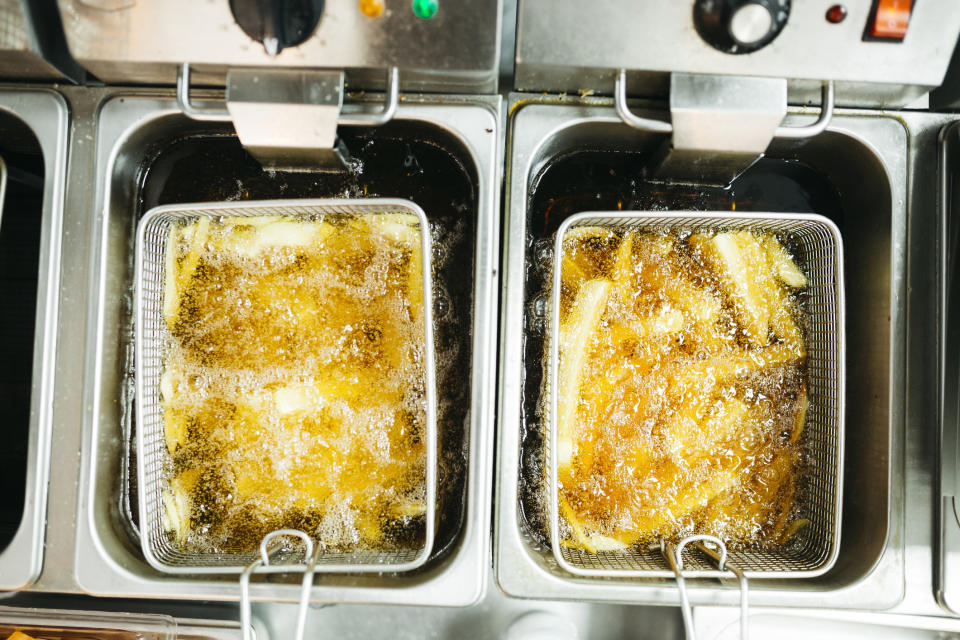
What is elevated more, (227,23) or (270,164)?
(227,23)

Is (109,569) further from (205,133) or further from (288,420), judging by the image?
(205,133)

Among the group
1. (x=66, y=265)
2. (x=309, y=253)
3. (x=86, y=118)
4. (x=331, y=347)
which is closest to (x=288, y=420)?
(x=331, y=347)

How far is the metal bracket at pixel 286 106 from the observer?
0.76m

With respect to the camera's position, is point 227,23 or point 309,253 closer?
point 227,23

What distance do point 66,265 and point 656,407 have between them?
0.87 m

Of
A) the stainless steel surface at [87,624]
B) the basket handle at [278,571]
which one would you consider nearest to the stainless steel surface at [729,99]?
the basket handle at [278,571]

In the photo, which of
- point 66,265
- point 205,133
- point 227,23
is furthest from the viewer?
point 205,133

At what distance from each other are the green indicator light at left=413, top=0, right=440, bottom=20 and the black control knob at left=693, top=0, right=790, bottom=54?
313 millimetres

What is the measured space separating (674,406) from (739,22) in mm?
516

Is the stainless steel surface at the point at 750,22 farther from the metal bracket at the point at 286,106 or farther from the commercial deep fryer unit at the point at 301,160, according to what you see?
the metal bracket at the point at 286,106

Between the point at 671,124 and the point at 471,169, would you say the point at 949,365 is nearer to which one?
the point at 671,124

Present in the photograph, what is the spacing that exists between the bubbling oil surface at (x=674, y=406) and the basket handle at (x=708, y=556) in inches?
1.4

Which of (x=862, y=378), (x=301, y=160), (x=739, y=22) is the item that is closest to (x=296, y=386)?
(x=301, y=160)

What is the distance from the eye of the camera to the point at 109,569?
81 cm
